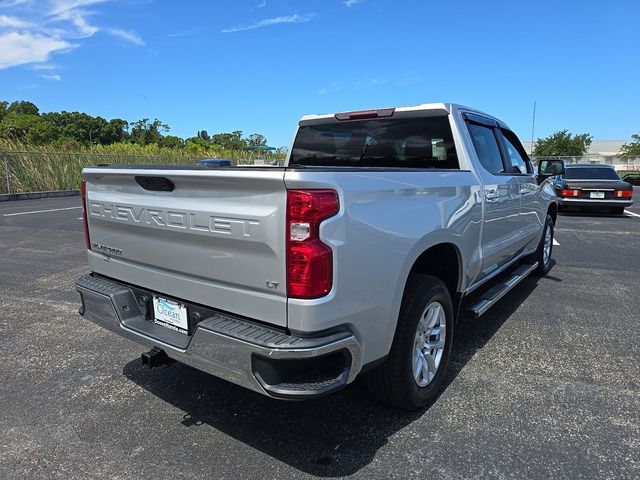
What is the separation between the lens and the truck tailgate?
227 cm

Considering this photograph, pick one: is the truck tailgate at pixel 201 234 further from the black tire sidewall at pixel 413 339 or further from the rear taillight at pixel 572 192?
the rear taillight at pixel 572 192

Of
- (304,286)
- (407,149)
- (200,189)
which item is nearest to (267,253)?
(304,286)

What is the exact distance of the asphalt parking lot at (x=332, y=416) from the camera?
A: 2.57 m

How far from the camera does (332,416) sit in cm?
306

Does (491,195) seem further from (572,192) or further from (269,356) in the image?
(572,192)

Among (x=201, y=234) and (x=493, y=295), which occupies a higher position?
(x=201, y=234)

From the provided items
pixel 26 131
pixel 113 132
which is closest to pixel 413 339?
pixel 26 131

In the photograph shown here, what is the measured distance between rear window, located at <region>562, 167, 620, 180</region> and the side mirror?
9.71 metres

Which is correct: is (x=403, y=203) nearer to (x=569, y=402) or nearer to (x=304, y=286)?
(x=304, y=286)

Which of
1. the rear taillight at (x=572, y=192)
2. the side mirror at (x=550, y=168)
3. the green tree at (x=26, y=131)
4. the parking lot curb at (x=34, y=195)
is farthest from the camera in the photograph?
the green tree at (x=26, y=131)

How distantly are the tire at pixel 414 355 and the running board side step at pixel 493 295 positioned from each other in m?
0.65

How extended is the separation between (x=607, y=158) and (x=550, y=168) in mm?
60265

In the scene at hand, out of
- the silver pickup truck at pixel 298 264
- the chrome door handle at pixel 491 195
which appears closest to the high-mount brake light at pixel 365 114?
the silver pickup truck at pixel 298 264

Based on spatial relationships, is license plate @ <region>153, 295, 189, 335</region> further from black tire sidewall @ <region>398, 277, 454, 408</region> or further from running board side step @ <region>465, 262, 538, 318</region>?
running board side step @ <region>465, 262, 538, 318</region>
